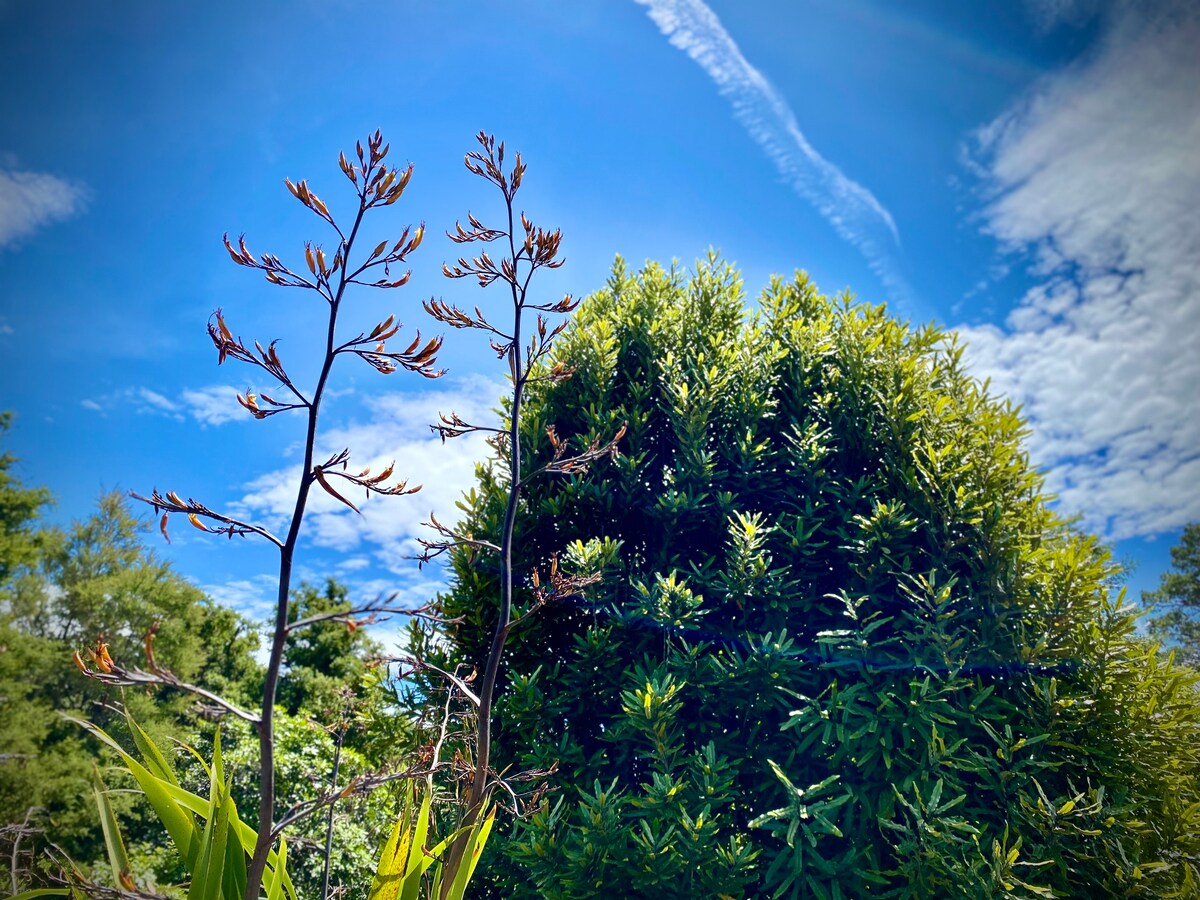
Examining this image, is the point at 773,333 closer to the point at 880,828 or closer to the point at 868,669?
the point at 868,669

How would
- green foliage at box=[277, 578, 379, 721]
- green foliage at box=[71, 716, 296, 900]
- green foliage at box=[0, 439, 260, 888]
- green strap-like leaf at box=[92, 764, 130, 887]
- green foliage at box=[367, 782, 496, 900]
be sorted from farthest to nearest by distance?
green foliage at box=[277, 578, 379, 721] < green foliage at box=[0, 439, 260, 888] < green foliage at box=[367, 782, 496, 900] < green strap-like leaf at box=[92, 764, 130, 887] < green foliage at box=[71, 716, 296, 900]

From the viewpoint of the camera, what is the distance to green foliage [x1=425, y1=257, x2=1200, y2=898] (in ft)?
16.2

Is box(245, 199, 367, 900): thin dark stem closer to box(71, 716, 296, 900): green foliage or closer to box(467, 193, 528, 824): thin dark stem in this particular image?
box(71, 716, 296, 900): green foliage

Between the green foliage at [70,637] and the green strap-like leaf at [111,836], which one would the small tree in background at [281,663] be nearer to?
the green strap-like leaf at [111,836]

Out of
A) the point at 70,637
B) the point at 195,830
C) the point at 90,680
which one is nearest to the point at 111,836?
the point at 195,830

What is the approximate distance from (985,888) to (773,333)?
5.00 m

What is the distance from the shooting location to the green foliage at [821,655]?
4.93 metres

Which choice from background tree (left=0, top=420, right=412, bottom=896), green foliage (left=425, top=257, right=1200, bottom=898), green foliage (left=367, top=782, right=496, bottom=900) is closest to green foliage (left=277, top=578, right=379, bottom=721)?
background tree (left=0, top=420, right=412, bottom=896)

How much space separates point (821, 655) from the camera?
5.36m

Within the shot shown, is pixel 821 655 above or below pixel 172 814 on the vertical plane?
above

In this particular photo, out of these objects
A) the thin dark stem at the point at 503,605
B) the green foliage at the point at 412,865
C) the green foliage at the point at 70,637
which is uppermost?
the green foliage at the point at 70,637

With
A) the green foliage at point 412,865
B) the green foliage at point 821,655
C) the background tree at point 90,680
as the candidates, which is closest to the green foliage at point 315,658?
the background tree at point 90,680

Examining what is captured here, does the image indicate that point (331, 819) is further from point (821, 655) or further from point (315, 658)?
point (315, 658)

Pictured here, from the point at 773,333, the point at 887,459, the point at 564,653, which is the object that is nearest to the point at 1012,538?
the point at 887,459
